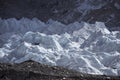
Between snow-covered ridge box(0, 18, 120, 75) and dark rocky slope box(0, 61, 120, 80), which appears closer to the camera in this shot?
dark rocky slope box(0, 61, 120, 80)

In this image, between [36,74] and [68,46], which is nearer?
[36,74]

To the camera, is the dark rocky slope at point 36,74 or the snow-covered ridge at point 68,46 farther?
the snow-covered ridge at point 68,46

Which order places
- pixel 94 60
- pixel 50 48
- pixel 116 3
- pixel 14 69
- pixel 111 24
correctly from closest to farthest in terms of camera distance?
1. pixel 14 69
2. pixel 94 60
3. pixel 50 48
4. pixel 111 24
5. pixel 116 3

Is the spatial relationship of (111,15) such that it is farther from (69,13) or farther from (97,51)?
(97,51)

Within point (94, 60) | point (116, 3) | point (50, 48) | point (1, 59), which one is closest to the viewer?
point (94, 60)

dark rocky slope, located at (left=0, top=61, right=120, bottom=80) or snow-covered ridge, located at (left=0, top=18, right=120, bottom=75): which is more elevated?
snow-covered ridge, located at (left=0, top=18, right=120, bottom=75)

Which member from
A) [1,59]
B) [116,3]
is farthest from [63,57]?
[116,3]

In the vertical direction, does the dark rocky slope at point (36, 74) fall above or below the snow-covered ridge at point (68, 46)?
below

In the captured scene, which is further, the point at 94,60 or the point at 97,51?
the point at 97,51
